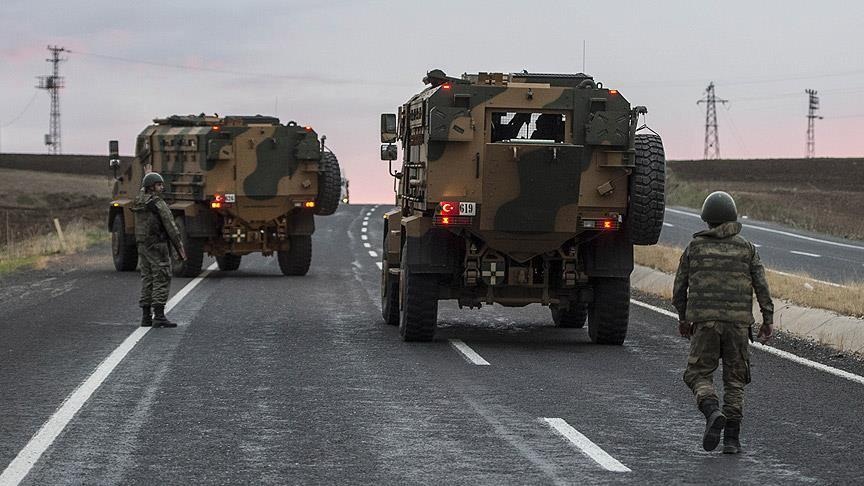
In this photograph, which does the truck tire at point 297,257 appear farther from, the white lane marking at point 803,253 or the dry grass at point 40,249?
the white lane marking at point 803,253

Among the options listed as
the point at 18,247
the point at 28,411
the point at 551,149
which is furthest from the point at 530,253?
the point at 18,247

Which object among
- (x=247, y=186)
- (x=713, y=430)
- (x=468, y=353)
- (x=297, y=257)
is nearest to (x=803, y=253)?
(x=297, y=257)

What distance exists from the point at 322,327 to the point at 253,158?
9342mm

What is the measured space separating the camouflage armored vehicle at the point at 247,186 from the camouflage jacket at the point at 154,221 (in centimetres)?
795

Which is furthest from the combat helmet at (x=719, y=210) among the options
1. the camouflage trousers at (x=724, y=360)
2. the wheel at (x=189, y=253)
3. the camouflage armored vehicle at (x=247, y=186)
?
the wheel at (x=189, y=253)

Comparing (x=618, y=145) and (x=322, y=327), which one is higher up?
(x=618, y=145)

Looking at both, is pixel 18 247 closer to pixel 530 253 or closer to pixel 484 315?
pixel 484 315

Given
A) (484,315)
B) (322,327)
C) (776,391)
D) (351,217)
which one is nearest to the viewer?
(776,391)

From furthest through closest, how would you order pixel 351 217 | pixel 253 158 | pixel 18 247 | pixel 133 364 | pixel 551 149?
pixel 351 217 < pixel 18 247 < pixel 253 158 < pixel 551 149 < pixel 133 364

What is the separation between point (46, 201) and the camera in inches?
2771

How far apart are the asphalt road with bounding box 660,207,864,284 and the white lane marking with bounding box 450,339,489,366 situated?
353 inches

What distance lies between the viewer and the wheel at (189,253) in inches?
989

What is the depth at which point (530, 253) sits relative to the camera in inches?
584

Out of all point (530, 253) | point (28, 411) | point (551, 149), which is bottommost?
point (28, 411)
